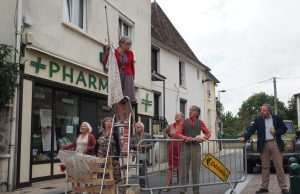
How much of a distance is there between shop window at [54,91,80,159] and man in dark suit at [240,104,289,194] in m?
5.75

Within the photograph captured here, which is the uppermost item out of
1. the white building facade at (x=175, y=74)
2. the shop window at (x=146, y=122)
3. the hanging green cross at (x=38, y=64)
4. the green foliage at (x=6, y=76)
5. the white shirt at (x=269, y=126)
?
the white building facade at (x=175, y=74)

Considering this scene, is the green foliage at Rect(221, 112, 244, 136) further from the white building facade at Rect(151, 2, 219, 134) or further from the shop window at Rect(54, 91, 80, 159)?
the shop window at Rect(54, 91, 80, 159)

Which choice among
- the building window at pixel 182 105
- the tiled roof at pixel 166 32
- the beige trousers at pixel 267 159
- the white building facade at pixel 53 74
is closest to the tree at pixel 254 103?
the tiled roof at pixel 166 32

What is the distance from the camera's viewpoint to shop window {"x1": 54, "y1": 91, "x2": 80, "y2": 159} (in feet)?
43.2

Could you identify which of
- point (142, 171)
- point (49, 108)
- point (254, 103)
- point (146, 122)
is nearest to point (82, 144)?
point (142, 171)

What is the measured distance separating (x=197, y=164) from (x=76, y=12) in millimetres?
7606

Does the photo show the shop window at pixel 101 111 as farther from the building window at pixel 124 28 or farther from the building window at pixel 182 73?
the building window at pixel 182 73

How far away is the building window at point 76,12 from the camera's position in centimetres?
1378

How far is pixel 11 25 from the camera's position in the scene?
11148 millimetres

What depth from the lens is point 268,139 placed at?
1000 cm

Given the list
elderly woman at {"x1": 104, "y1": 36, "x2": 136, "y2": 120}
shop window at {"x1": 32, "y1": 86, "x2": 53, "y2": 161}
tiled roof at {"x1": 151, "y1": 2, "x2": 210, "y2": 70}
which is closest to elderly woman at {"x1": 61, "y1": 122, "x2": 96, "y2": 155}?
elderly woman at {"x1": 104, "y1": 36, "x2": 136, "y2": 120}

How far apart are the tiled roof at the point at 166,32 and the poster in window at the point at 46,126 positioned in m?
11.1

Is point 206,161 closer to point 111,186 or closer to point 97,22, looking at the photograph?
point 111,186

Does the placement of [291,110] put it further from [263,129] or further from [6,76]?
[6,76]
